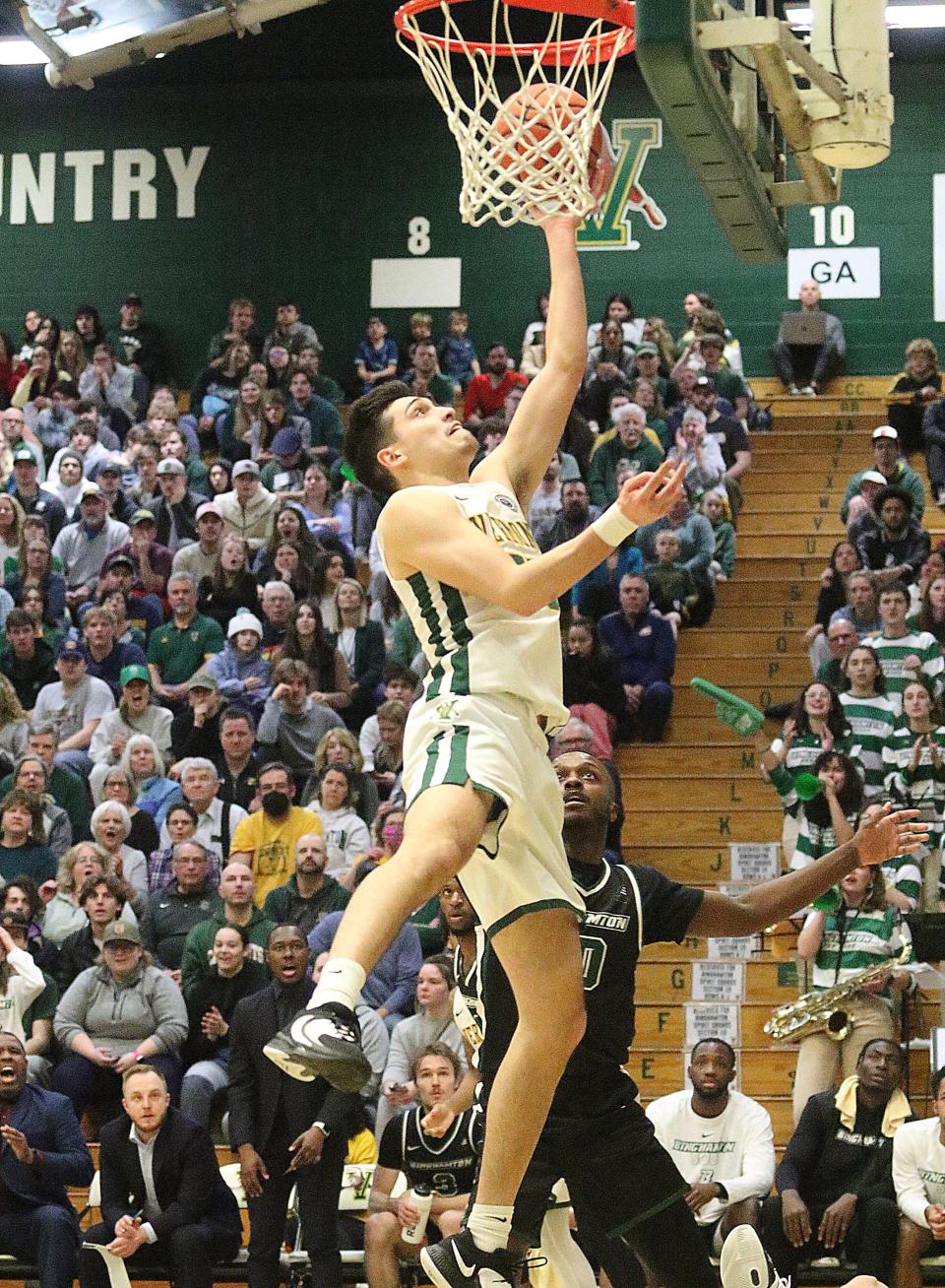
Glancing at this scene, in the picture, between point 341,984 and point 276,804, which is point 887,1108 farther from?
point 341,984

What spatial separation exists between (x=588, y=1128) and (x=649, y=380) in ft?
41.1

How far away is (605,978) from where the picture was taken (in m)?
5.41

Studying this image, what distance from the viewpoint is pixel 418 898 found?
4.48 m

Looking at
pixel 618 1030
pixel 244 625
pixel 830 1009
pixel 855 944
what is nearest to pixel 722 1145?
pixel 830 1009

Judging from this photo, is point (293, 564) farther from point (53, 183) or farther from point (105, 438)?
point (53, 183)

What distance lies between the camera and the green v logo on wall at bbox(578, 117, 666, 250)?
70.4ft

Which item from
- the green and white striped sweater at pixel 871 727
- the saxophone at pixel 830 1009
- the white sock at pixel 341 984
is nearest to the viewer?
the white sock at pixel 341 984

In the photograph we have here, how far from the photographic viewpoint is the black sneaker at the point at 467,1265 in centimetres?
478

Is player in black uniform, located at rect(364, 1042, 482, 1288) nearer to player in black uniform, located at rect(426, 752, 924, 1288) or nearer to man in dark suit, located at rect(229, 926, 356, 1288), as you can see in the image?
man in dark suit, located at rect(229, 926, 356, 1288)

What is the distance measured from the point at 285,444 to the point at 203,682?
430 centimetres

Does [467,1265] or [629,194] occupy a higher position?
[629,194]

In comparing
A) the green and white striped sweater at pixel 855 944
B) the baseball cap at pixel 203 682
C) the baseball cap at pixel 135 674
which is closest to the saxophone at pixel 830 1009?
the green and white striped sweater at pixel 855 944

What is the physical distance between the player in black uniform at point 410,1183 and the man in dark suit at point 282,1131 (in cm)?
24

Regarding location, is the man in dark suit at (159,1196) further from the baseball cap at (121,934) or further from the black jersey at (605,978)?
the black jersey at (605,978)
